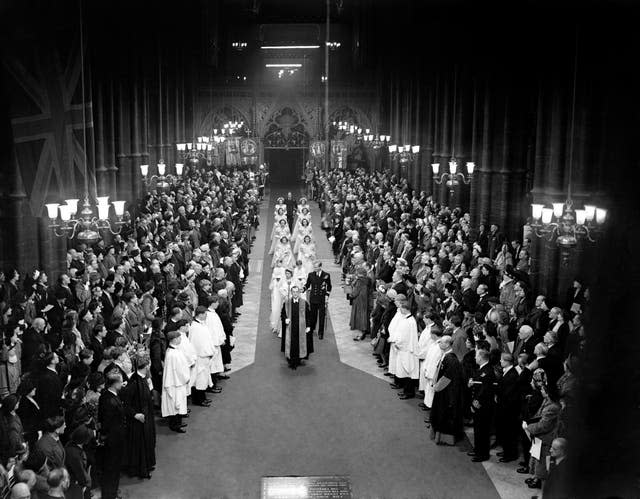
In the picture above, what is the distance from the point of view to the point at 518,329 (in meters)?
13.6

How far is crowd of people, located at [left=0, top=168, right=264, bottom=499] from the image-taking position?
8.54m

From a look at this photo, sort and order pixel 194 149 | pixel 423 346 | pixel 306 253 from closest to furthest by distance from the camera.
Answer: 1. pixel 423 346
2. pixel 306 253
3. pixel 194 149

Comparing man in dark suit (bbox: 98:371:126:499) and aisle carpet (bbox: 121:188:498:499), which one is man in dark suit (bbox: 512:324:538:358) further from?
man in dark suit (bbox: 98:371:126:499)

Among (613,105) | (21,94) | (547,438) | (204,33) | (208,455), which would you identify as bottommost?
(208,455)

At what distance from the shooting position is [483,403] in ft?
37.1

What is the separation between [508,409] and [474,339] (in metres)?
2.55

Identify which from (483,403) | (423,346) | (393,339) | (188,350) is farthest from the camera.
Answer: (393,339)

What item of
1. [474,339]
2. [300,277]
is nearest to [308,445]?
[474,339]

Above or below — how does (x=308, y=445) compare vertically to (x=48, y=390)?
below

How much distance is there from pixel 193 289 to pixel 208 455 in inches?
226

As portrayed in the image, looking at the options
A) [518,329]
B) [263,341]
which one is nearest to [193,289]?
[263,341]

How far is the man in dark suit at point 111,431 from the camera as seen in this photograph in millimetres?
9719

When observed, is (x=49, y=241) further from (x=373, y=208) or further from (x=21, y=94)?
(x=373, y=208)

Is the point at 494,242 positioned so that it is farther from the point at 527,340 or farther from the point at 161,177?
the point at 161,177
